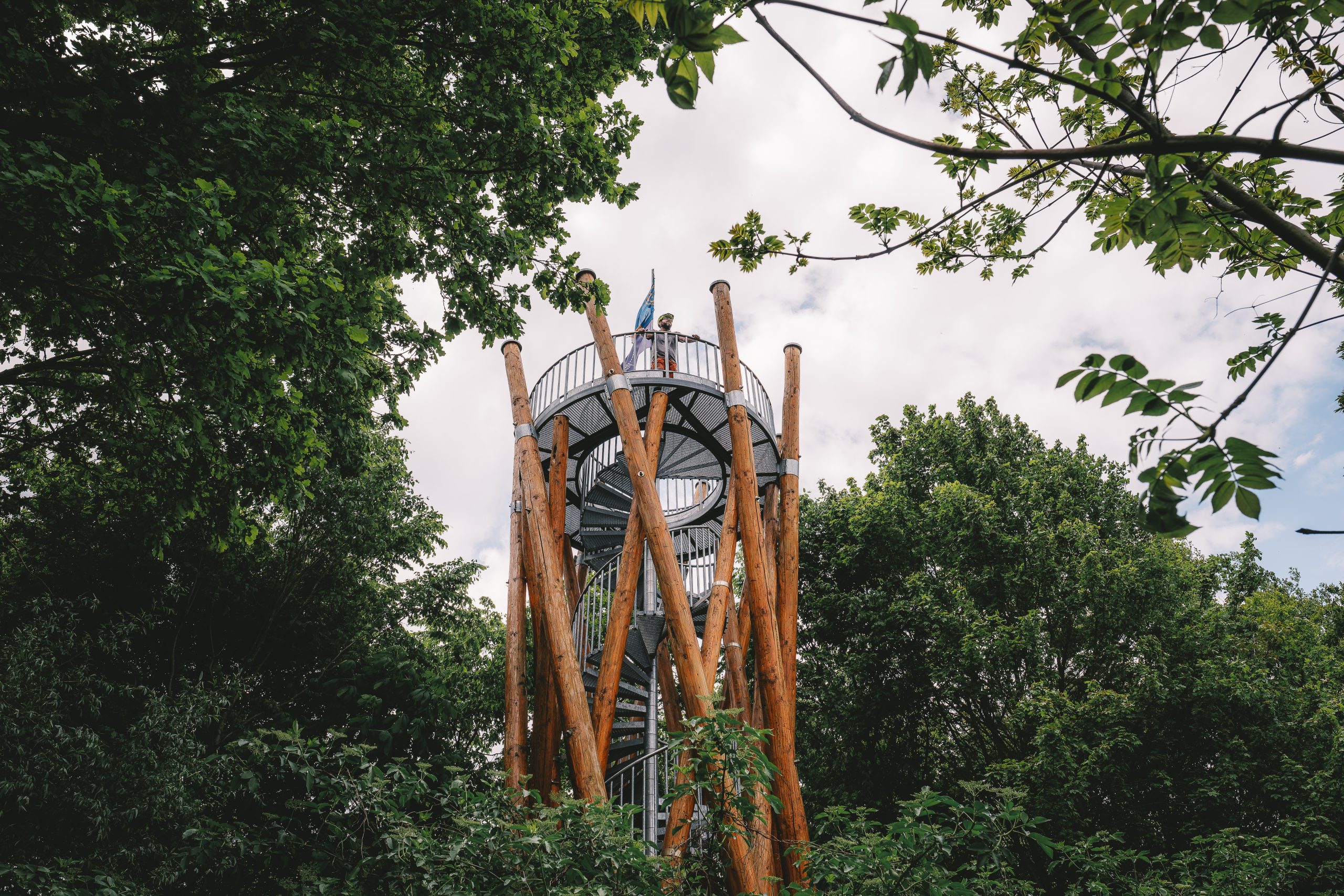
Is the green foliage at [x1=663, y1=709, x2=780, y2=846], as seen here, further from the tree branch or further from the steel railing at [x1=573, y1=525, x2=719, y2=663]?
the steel railing at [x1=573, y1=525, x2=719, y2=663]

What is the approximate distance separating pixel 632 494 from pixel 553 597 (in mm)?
2799

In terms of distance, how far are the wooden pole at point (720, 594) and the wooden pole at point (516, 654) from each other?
6.72 feet

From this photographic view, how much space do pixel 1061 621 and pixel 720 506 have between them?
5918 millimetres

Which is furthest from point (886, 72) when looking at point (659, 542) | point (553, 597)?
point (553, 597)

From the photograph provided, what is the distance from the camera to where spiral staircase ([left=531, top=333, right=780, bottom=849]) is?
9.35 m

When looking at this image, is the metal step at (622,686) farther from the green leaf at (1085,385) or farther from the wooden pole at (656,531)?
the green leaf at (1085,385)

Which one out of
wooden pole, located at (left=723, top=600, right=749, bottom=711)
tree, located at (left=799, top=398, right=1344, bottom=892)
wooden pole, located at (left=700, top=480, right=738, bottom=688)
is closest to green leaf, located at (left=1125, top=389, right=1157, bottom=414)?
wooden pole, located at (left=700, top=480, right=738, bottom=688)

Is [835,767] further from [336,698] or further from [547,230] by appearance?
[547,230]

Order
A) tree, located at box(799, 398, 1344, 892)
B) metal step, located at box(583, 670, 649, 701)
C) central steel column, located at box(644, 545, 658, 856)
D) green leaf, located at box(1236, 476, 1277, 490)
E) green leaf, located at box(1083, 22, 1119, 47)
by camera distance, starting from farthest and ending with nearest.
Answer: tree, located at box(799, 398, 1344, 892), metal step, located at box(583, 670, 649, 701), central steel column, located at box(644, 545, 658, 856), green leaf, located at box(1083, 22, 1119, 47), green leaf, located at box(1236, 476, 1277, 490)

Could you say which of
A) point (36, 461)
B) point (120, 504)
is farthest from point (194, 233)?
point (36, 461)

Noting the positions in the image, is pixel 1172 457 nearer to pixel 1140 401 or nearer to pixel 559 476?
pixel 1140 401

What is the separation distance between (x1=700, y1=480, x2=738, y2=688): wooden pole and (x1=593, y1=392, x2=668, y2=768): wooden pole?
863 millimetres

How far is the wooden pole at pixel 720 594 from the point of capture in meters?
7.76

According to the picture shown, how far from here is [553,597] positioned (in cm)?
785
